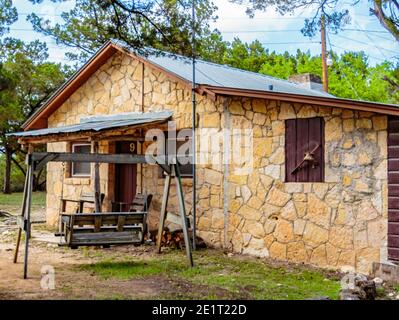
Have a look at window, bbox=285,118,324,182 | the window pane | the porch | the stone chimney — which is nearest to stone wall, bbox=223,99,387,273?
window, bbox=285,118,324,182

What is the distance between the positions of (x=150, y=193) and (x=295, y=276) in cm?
459

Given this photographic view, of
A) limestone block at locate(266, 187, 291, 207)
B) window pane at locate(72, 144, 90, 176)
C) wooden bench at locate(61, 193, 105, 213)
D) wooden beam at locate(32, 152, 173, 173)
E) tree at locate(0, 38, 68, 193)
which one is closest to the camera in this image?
wooden beam at locate(32, 152, 173, 173)

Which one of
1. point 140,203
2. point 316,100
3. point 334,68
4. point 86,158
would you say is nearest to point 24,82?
point 140,203

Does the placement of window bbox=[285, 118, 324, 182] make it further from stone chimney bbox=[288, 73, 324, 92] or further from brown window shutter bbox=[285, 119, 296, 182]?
stone chimney bbox=[288, 73, 324, 92]

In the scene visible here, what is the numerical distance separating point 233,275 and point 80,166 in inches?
268

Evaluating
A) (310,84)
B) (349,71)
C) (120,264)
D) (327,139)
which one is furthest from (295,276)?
(349,71)

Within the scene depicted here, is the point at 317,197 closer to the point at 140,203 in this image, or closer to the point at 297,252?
the point at 297,252

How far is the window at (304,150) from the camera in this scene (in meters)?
7.77

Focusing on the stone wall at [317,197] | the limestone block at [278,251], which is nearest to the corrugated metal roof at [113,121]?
the stone wall at [317,197]

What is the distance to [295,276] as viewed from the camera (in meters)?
7.05

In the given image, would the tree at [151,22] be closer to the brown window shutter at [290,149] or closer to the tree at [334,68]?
the brown window shutter at [290,149]

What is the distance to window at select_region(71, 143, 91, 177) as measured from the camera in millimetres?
12345

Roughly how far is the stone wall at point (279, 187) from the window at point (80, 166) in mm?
1971

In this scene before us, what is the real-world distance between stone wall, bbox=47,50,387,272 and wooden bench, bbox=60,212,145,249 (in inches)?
81.4
